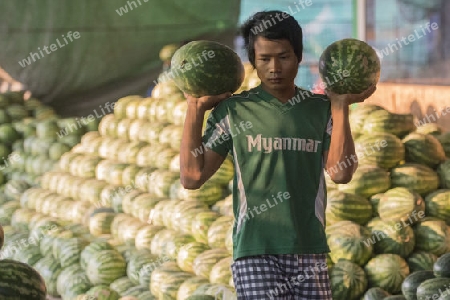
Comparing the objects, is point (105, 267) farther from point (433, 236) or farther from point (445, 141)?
point (445, 141)

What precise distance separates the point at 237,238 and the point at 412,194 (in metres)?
2.09

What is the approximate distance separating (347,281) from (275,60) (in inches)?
77.6

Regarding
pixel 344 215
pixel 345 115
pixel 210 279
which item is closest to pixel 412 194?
pixel 344 215

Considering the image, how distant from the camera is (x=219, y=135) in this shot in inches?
98.9

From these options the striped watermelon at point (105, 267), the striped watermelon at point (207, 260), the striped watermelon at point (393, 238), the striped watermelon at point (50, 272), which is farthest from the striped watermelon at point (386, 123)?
the striped watermelon at point (50, 272)

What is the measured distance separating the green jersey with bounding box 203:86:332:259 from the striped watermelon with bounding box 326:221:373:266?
166cm

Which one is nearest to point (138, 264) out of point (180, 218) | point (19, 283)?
point (180, 218)

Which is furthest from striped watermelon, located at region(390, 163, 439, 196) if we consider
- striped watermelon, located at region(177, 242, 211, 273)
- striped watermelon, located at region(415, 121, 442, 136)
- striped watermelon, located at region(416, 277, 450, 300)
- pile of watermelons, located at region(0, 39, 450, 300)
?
striped watermelon, located at region(177, 242, 211, 273)

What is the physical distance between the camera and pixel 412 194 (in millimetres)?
4285

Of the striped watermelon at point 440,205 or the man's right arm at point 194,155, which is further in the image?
the striped watermelon at point 440,205

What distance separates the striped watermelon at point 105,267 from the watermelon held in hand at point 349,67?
2.76 metres

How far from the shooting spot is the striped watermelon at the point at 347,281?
400 centimetres

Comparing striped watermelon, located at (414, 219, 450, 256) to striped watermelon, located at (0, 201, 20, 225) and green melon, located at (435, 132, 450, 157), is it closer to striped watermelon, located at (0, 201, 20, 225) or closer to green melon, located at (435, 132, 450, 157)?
green melon, located at (435, 132, 450, 157)

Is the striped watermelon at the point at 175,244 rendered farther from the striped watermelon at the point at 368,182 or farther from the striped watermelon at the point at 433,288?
the striped watermelon at the point at 433,288
